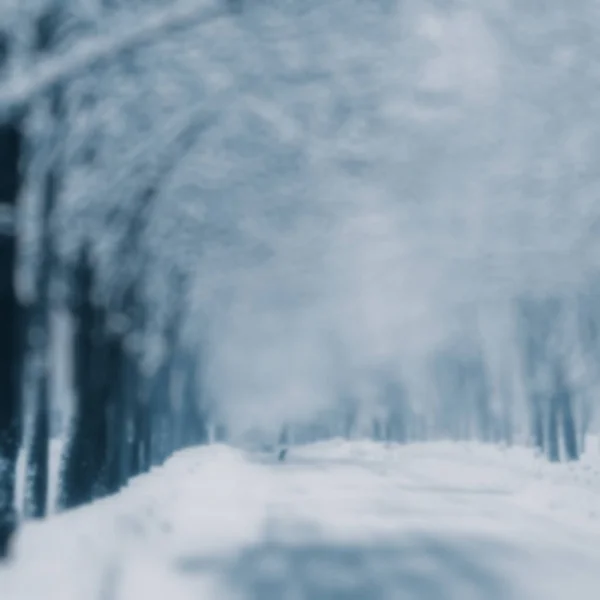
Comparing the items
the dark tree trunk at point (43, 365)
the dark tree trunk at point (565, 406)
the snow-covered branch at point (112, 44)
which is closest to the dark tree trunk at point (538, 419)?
the dark tree trunk at point (565, 406)

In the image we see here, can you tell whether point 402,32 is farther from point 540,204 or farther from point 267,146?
point 540,204

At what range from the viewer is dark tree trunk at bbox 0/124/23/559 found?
43.4ft

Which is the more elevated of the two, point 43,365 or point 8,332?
point 8,332

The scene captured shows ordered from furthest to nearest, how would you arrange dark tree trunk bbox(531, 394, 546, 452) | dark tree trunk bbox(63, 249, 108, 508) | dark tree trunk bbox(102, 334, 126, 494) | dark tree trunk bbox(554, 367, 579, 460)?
dark tree trunk bbox(531, 394, 546, 452) → dark tree trunk bbox(554, 367, 579, 460) → dark tree trunk bbox(102, 334, 126, 494) → dark tree trunk bbox(63, 249, 108, 508)

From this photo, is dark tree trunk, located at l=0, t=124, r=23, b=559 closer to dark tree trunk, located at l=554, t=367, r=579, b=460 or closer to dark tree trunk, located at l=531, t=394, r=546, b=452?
dark tree trunk, located at l=554, t=367, r=579, b=460

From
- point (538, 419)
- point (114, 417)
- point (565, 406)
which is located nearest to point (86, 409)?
point (114, 417)

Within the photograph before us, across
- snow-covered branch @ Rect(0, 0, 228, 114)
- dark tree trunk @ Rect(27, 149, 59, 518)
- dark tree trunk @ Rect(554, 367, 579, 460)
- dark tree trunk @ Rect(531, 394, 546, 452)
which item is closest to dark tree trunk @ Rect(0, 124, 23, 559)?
snow-covered branch @ Rect(0, 0, 228, 114)

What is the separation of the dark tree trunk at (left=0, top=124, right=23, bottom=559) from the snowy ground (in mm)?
Answer: 754

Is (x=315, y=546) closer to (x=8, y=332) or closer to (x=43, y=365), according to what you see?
(x=8, y=332)

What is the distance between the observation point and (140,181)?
74.0 ft

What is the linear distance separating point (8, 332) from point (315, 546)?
563 cm

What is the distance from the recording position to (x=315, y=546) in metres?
15.9

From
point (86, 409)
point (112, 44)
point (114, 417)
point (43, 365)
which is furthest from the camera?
point (114, 417)

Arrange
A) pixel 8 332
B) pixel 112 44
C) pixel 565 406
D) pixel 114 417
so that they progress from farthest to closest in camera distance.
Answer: pixel 565 406 → pixel 114 417 → pixel 8 332 → pixel 112 44
